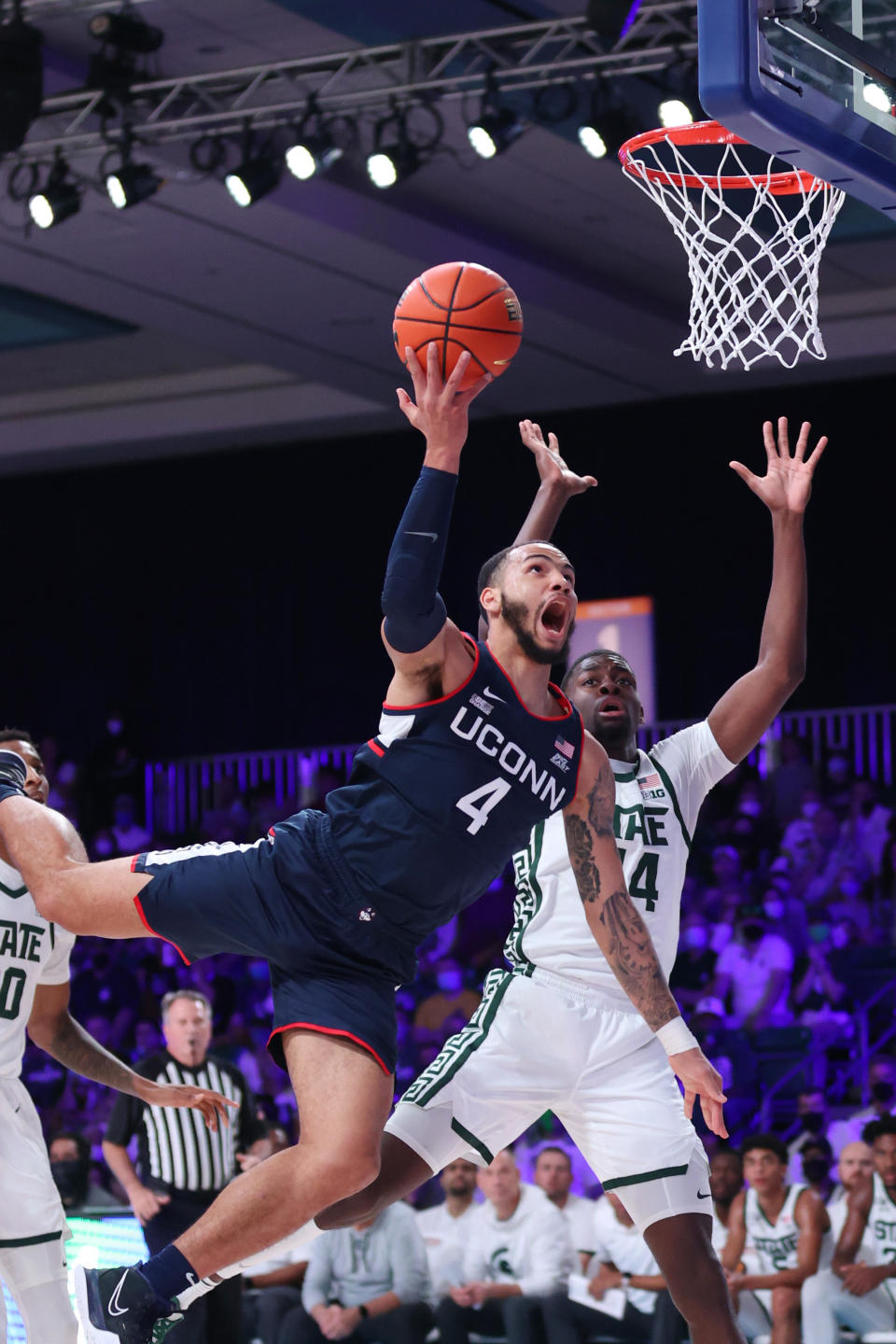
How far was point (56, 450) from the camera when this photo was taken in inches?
819

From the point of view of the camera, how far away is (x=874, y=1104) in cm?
1181

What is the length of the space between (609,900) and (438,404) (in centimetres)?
164

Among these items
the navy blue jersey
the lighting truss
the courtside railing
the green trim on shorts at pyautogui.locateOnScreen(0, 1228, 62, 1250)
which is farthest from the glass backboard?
the courtside railing

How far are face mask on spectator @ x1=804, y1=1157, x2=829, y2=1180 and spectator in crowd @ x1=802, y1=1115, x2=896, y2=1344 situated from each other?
0.52 m

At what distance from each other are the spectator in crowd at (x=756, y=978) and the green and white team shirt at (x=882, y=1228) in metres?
3.66

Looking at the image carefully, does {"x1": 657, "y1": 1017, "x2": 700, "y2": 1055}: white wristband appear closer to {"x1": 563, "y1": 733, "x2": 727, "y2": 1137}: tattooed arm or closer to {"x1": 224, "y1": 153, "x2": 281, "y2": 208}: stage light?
{"x1": 563, "y1": 733, "x2": 727, "y2": 1137}: tattooed arm

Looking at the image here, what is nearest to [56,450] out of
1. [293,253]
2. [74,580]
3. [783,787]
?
[74,580]

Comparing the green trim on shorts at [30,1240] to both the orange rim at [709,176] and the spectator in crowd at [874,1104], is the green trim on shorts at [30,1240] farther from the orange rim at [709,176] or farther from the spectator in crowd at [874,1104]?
the spectator in crowd at [874,1104]

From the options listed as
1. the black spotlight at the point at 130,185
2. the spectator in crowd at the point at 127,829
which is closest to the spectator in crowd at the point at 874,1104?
the black spotlight at the point at 130,185

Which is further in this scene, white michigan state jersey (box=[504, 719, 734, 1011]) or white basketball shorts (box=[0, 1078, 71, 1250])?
white michigan state jersey (box=[504, 719, 734, 1011])

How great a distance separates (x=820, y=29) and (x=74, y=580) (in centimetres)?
1702

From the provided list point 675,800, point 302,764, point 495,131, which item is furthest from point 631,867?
point 302,764

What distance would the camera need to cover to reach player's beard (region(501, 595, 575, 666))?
5371 mm

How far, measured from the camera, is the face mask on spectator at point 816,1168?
33.8 feet
